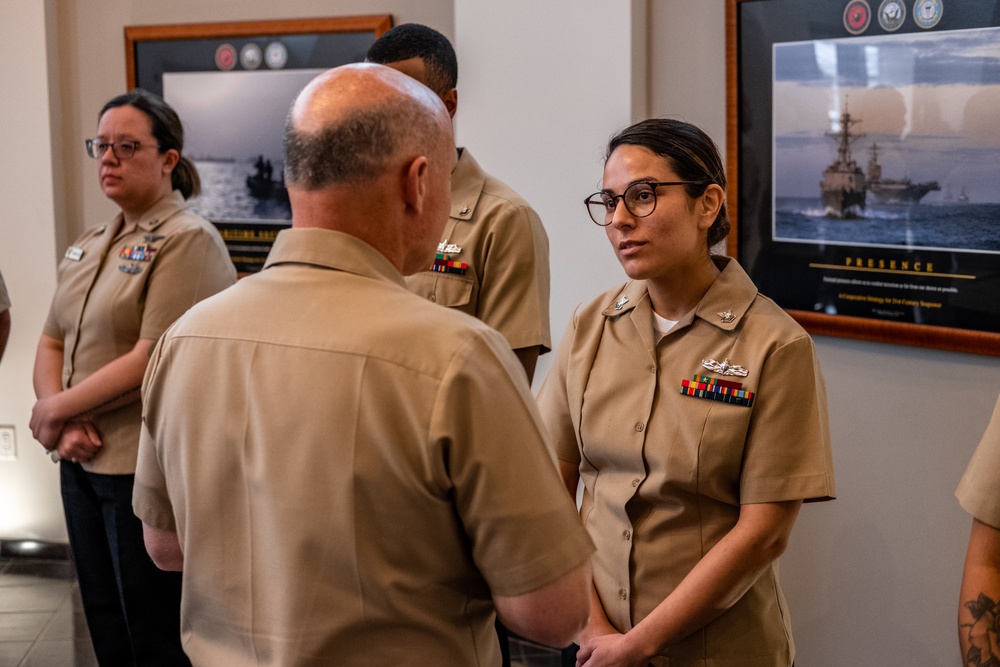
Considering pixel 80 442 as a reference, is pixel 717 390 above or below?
A: above

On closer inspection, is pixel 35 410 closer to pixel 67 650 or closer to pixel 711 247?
pixel 67 650

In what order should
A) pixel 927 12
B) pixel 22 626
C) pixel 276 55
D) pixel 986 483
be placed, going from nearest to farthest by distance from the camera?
pixel 986 483
pixel 927 12
pixel 22 626
pixel 276 55

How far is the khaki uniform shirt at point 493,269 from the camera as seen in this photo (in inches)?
97.7

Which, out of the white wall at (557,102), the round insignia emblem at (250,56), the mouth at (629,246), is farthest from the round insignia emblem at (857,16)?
the round insignia emblem at (250,56)

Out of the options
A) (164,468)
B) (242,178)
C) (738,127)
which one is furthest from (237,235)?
(164,468)

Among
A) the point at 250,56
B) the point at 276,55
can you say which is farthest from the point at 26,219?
the point at 276,55

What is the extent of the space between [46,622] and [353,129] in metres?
3.65

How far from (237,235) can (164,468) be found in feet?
10.7

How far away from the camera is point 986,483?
1.54 meters

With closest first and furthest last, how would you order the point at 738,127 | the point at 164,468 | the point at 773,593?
the point at 164,468, the point at 773,593, the point at 738,127

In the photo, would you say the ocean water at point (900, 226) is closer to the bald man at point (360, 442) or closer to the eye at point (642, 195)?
the eye at point (642, 195)

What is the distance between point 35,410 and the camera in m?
3.08

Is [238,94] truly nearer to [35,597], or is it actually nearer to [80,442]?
[80,442]

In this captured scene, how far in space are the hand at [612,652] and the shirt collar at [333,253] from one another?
3.00 ft
